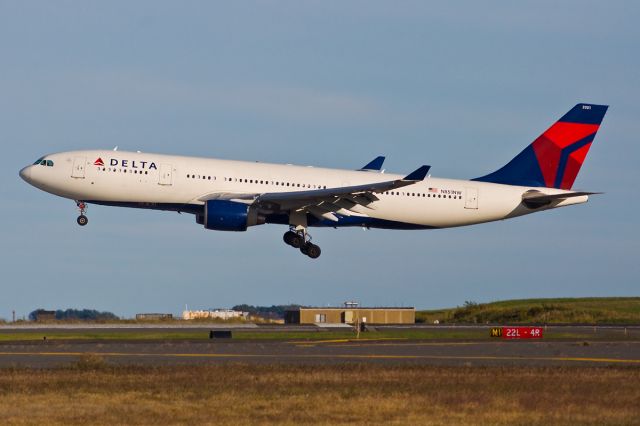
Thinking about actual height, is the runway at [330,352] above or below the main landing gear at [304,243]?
below

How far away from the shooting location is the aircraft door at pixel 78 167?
167 feet

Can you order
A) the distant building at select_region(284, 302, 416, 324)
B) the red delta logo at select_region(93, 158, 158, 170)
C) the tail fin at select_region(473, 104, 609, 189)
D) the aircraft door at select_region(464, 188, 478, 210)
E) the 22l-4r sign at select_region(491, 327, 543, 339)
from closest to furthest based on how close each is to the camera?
the 22l-4r sign at select_region(491, 327, 543, 339) < the red delta logo at select_region(93, 158, 158, 170) < the aircraft door at select_region(464, 188, 478, 210) < the tail fin at select_region(473, 104, 609, 189) < the distant building at select_region(284, 302, 416, 324)

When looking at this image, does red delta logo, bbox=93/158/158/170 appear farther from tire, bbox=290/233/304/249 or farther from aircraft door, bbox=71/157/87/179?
tire, bbox=290/233/304/249

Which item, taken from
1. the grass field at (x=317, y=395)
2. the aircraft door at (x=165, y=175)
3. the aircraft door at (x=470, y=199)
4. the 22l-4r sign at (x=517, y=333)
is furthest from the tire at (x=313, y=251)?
the grass field at (x=317, y=395)

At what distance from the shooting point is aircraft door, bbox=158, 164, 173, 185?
51.0m

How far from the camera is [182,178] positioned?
2025 inches

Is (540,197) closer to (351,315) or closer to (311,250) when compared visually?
(311,250)

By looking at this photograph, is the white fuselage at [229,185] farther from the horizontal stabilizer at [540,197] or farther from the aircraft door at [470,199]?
the horizontal stabilizer at [540,197]

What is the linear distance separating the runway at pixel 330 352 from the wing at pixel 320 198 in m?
9.64

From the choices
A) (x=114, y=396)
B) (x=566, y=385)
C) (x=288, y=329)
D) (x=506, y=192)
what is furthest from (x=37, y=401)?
(x=506, y=192)

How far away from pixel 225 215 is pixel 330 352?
16.0 metres

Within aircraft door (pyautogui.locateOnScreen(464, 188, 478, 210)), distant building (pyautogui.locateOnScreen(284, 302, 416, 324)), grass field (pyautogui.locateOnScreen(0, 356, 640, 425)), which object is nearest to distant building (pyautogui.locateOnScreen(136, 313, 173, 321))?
distant building (pyautogui.locateOnScreen(284, 302, 416, 324))

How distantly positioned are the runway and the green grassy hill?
24.7 meters

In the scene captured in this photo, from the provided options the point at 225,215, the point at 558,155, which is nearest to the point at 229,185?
the point at 225,215
